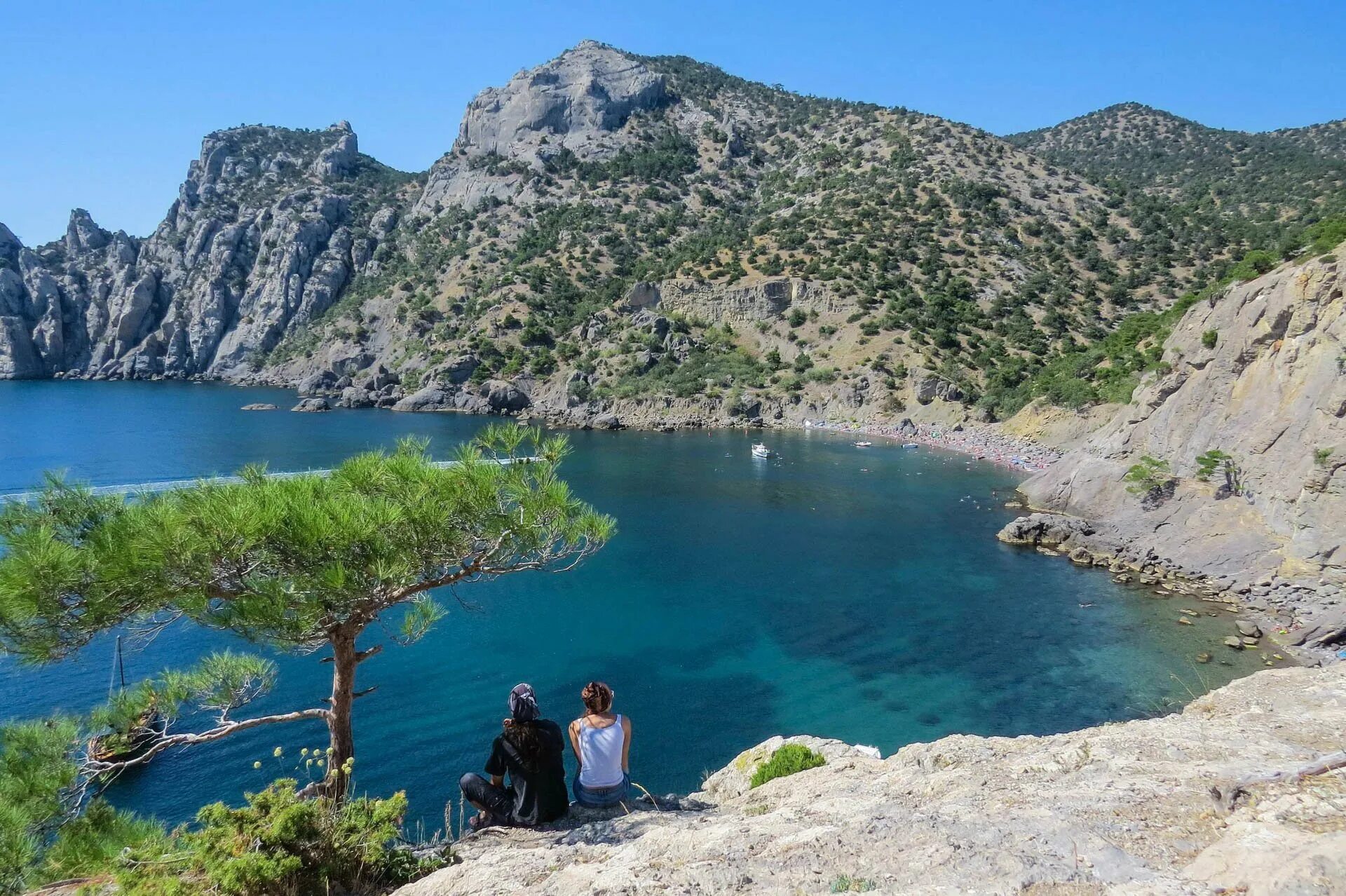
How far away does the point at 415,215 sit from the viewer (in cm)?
12206

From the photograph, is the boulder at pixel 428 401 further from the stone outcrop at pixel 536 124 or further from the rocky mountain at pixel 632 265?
the stone outcrop at pixel 536 124

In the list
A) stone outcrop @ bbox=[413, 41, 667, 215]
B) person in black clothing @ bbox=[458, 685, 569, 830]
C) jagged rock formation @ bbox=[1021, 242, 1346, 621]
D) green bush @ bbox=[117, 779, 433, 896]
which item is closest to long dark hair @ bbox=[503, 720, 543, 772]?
person in black clothing @ bbox=[458, 685, 569, 830]

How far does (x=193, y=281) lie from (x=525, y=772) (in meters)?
148

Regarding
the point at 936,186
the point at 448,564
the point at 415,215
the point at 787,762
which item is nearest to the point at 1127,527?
the point at 787,762

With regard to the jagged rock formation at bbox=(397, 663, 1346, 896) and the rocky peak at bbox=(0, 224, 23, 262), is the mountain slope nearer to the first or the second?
the rocky peak at bbox=(0, 224, 23, 262)

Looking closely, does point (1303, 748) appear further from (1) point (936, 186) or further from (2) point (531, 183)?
(2) point (531, 183)

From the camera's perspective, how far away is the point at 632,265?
324ft

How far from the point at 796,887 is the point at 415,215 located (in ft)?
432

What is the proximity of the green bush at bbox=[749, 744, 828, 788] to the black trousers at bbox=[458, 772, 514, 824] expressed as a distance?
4.03 m

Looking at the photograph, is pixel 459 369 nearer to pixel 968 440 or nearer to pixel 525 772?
pixel 968 440

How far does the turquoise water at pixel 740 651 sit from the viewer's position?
16766mm

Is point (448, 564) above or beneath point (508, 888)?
above

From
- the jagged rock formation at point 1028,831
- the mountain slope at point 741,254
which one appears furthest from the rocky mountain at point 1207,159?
the jagged rock formation at point 1028,831

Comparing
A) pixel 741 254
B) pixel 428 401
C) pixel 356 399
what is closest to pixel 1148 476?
pixel 741 254
